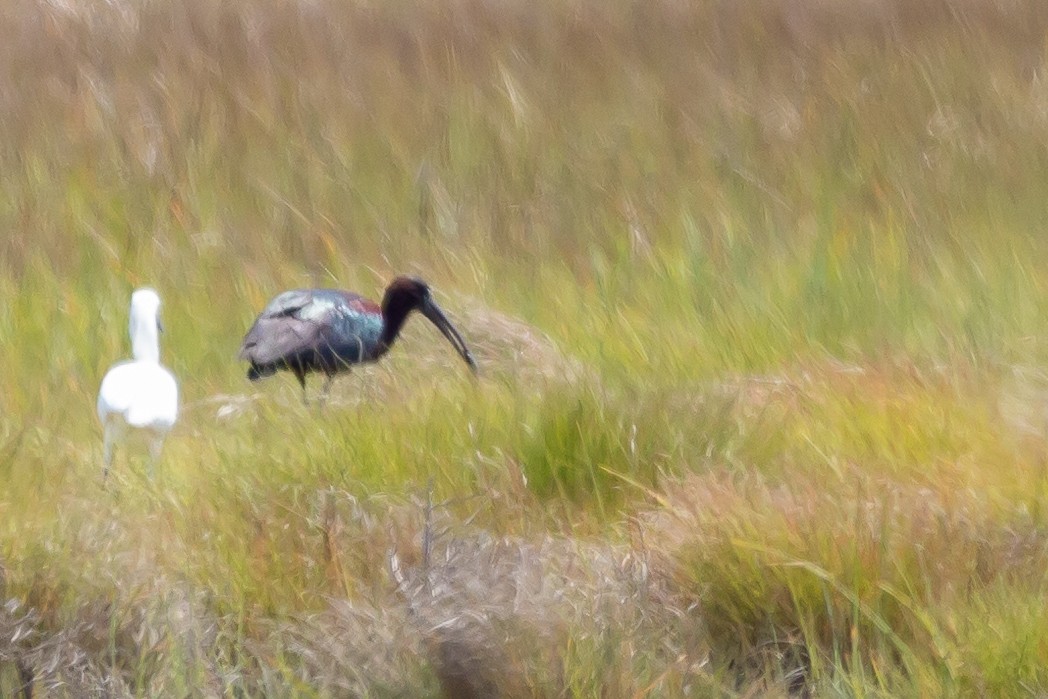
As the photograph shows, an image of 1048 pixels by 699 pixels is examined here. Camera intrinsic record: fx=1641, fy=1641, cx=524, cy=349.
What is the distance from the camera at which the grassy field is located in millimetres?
3012

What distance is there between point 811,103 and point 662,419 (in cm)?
342

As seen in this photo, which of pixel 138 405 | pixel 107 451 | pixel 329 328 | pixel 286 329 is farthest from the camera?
pixel 329 328

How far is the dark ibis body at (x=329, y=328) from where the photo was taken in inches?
202

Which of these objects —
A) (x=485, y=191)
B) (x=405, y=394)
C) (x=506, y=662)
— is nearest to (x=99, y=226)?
(x=485, y=191)

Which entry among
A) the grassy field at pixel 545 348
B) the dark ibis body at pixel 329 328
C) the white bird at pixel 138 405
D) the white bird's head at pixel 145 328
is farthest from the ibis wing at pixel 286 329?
the white bird at pixel 138 405

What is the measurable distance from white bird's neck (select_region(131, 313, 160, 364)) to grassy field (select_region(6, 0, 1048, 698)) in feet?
0.81

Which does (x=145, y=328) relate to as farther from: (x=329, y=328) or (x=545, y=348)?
(x=545, y=348)

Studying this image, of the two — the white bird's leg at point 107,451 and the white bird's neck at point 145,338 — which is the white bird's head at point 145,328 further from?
the white bird's leg at point 107,451

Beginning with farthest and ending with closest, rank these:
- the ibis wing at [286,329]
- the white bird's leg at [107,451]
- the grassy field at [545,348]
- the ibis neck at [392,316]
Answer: the ibis neck at [392,316] → the ibis wing at [286,329] → the white bird's leg at [107,451] → the grassy field at [545,348]

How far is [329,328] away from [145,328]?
0.73m

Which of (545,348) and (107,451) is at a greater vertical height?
(107,451)

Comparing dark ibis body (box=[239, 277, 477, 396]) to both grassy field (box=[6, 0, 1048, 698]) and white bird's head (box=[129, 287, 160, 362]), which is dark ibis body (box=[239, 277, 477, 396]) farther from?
white bird's head (box=[129, 287, 160, 362])

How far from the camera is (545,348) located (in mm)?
4957

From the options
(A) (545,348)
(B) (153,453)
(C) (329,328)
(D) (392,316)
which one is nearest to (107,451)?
(B) (153,453)
